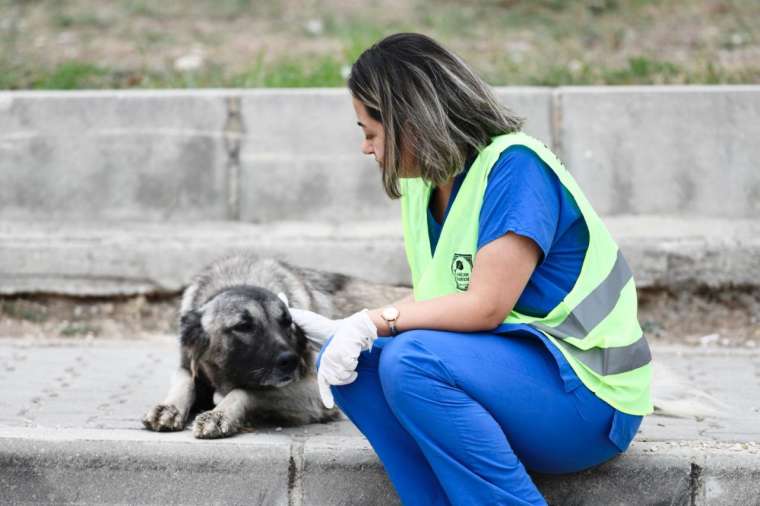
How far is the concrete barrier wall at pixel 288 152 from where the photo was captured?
6.93 metres

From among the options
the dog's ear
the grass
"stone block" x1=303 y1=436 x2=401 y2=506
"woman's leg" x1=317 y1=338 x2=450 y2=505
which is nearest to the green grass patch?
the grass

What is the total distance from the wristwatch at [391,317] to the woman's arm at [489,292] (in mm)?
74

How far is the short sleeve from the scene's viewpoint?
3.34 m

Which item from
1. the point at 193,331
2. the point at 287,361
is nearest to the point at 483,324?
the point at 287,361

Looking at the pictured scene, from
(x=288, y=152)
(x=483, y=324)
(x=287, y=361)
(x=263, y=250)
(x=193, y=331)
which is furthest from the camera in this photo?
(x=288, y=152)

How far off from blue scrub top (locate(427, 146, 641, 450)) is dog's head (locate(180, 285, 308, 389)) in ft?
A: 4.27

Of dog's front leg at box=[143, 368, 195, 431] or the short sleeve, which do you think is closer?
the short sleeve

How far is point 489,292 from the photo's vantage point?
3398 millimetres

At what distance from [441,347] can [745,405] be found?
2.11 meters

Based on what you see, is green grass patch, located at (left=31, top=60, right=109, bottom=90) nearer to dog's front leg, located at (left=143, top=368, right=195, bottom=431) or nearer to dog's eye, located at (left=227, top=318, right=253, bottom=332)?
dog's front leg, located at (left=143, top=368, right=195, bottom=431)

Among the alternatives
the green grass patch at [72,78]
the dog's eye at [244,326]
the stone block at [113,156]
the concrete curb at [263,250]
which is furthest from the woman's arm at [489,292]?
the green grass patch at [72,78]

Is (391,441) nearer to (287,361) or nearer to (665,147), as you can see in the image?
(287,361)

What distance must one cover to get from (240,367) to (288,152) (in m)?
2.77

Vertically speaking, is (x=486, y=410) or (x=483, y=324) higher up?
(x=483, y=324)
